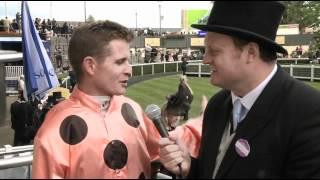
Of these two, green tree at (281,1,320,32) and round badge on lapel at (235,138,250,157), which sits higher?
green tree at (281,1,320,32)

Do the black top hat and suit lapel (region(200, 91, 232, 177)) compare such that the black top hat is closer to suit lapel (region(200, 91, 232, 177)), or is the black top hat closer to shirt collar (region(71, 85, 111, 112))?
suit lapel (region(200, 91, 232, 177))

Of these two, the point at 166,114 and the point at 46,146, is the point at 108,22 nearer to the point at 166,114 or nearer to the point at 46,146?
the point at 46,146

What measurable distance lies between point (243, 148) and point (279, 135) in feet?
0.50

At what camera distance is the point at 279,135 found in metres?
2.12

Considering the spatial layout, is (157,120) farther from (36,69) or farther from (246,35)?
(36,69)

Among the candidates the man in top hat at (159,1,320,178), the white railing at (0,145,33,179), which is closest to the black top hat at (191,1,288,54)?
the man in top hat at (159,1,320,178)

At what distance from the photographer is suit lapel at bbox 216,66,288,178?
2186mm

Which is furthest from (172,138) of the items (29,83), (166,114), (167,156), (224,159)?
(29,83)

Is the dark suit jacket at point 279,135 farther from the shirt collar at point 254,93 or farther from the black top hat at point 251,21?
the black top hat at point 251,21

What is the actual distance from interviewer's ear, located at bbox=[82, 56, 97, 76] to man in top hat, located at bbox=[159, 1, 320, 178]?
51 cm

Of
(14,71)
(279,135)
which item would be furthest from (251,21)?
(14,71)

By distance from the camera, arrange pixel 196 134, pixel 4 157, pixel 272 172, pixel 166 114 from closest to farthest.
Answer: pixel 272 172
pixel 196 134
pixel 4 157
pixel 166 114

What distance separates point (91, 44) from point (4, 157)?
1234 mm

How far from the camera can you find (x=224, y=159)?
2234 millimetres
